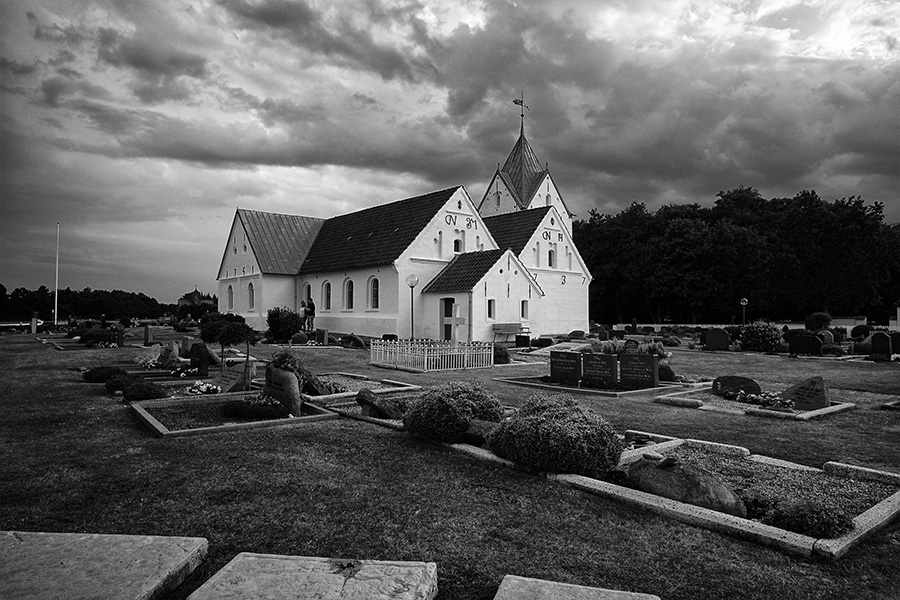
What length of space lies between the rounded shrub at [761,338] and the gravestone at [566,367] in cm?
1690

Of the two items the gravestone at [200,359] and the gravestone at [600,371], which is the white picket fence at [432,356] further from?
the gravestone at [200,359]

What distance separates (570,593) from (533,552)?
82 cm

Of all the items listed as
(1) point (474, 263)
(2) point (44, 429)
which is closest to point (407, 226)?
(1) point (474, 263)

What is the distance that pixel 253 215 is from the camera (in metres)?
40.3

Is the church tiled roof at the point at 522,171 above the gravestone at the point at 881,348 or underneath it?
above

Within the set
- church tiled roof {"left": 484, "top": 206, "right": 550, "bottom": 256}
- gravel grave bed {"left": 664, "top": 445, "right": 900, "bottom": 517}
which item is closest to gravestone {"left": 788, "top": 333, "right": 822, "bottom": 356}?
church tiled roof {"left": 484, "top": 206, "right": 550, "bottom": 256}

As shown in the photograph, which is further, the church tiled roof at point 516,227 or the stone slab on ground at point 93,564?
the church tiled roof at point 516,227

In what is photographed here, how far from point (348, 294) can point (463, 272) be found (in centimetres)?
853

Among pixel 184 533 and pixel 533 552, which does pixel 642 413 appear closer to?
pixel 533 552

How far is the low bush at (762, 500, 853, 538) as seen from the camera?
439 centimetres

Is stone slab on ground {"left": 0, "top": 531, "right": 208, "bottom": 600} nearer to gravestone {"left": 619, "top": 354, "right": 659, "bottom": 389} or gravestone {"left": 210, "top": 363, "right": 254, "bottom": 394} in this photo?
gravestone {"left": 210, "top": 363, "right": 254, "bottom": 394}

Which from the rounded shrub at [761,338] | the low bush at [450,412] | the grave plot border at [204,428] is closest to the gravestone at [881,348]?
the rounded shrub at [761,338]

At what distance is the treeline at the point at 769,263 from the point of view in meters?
47.1

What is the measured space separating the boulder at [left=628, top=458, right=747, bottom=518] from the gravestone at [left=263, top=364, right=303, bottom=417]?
587cm
